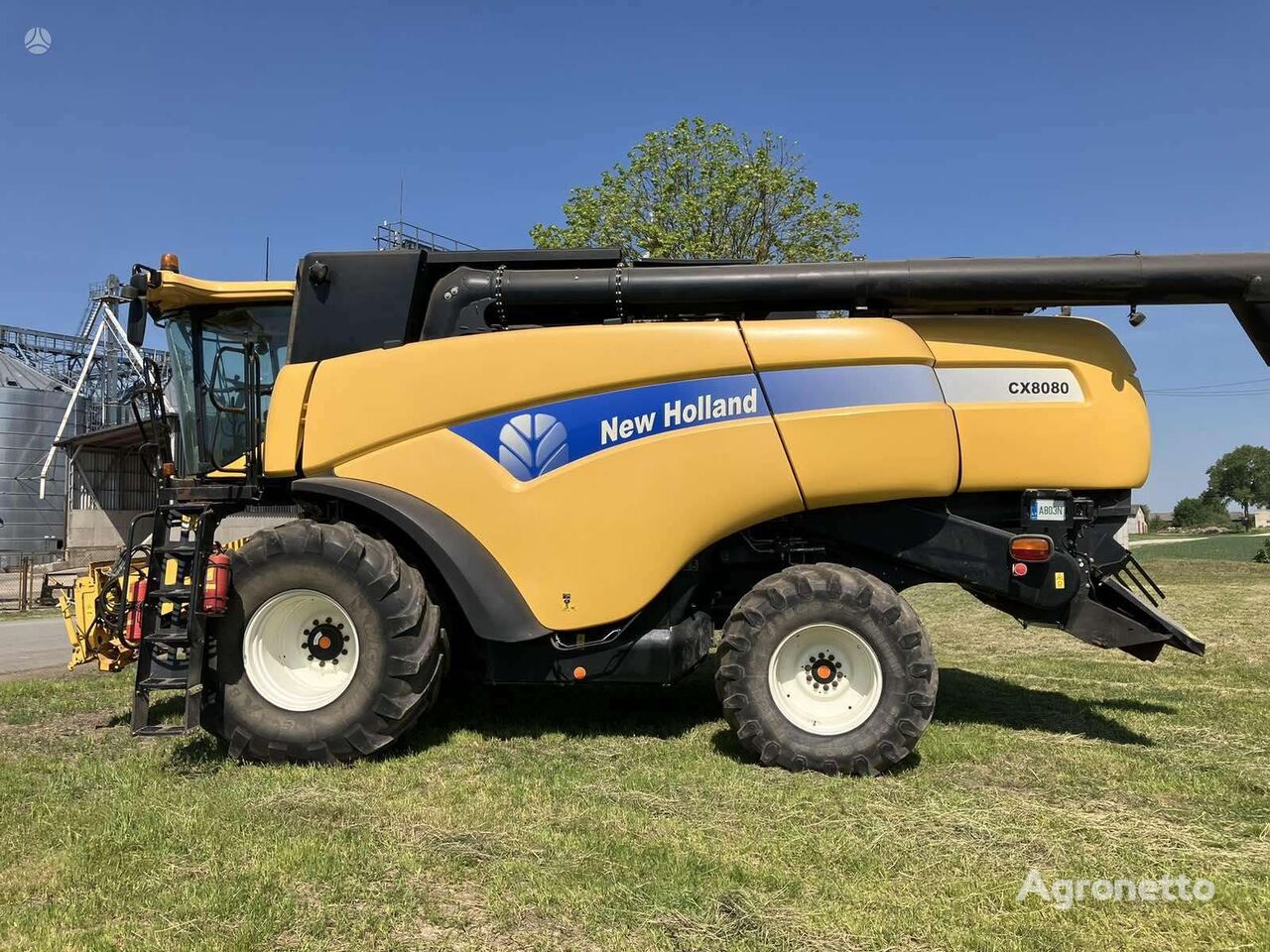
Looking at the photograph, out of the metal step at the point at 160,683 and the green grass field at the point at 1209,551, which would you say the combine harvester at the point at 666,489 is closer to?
the metal step at the point at 160,683

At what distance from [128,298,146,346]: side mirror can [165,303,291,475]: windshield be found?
341 mm

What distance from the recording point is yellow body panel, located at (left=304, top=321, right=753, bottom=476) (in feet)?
16.1

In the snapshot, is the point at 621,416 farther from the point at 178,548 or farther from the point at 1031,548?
the point at 178,548

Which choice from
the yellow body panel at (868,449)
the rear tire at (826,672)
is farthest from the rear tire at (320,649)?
the yellow body panel at (868,449)

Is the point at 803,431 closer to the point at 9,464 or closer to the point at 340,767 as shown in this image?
the point at 340,767

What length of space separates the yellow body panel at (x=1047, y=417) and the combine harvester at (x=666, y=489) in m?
0.01

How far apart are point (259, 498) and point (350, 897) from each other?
2996 mm

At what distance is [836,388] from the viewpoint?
491cm

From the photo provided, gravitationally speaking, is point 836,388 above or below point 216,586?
above

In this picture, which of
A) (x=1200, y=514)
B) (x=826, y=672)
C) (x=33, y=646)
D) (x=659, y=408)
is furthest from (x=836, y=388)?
(x=1200, y=514)

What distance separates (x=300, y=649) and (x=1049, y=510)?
15.0 ft

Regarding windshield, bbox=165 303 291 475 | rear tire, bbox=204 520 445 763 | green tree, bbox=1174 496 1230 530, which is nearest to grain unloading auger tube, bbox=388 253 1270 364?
windshield, bbox=165 303 291 475

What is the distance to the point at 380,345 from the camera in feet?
17.2

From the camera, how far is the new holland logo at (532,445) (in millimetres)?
4902
